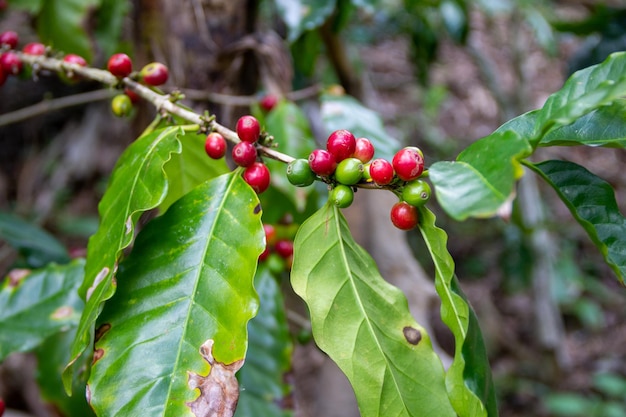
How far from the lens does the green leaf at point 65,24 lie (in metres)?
1.62

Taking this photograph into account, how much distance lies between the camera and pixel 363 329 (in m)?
0.72

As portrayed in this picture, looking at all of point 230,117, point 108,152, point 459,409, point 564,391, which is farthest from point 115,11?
point 564,391

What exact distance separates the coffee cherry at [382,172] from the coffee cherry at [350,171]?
0.08 feet

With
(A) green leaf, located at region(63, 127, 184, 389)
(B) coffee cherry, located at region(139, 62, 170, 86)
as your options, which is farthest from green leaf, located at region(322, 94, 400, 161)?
(A) green leaf, located at region(63, 127, 184, 389)

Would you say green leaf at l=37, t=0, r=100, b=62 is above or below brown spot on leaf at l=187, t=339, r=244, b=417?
above

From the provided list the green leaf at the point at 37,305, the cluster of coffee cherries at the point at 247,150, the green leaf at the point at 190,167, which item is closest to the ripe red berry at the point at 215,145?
the cluster of coffee cherries at the point at 247,150

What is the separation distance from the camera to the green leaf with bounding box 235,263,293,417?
1.12 m

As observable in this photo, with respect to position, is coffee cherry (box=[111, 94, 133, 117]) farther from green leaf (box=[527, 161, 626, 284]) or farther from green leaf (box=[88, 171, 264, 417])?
green leaf (box=[527, 161, 626, 284])

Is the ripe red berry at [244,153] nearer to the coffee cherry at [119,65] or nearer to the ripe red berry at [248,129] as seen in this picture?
the ripe red berry at [248,129]

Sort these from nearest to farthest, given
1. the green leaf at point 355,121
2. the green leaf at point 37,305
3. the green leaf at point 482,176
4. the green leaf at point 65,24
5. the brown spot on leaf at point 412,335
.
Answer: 1. the green leaf at point 482,176
2. the brown spot on leaf at point 412,335
3. the green leaf at point 37,305
4. the green leaf at point 355,121
5. the green leaf at point 65,24

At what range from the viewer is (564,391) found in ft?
10.8

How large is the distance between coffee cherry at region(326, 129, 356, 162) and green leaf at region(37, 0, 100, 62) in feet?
3.90

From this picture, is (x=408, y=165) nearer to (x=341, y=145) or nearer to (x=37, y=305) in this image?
(x=341, y=145)

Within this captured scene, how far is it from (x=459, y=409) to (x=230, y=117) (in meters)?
1.15
